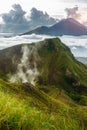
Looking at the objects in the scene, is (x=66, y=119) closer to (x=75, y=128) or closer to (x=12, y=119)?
(x=75, y=128)

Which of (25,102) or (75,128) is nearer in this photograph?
(75,128)

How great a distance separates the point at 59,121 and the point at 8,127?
212 centimetres

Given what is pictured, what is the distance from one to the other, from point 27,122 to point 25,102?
196 centimetres

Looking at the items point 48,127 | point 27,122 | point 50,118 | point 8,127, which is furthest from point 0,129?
point 50,118

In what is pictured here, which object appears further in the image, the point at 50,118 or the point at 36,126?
the point at 50,118

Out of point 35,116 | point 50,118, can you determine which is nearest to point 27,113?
point 35,116

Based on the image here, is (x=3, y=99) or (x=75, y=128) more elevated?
(x=3, y=99)

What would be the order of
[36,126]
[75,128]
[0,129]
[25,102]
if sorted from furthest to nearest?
[25,102], [75,128], [36,126], [0,129]

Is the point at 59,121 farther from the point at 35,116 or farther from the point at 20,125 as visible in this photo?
the point at 20,125

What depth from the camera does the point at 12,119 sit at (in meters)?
9.18

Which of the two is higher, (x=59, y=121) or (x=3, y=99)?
(x=3, y=99)

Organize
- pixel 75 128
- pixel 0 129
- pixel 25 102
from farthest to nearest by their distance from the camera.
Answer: pixel 25 102 < pixel 75 128 < pixel 0 129

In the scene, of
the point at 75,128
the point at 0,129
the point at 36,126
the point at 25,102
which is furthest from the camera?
the point at 25,102

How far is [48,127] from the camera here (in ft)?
31.7
